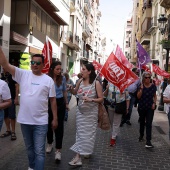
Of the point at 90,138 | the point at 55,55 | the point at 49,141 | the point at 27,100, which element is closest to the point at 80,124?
the point at 90,138

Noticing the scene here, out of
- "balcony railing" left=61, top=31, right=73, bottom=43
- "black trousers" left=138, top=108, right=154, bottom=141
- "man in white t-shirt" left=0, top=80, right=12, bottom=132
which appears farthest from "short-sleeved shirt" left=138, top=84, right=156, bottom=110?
"balcony railing" left=61, top=31, right=73, bottom=43

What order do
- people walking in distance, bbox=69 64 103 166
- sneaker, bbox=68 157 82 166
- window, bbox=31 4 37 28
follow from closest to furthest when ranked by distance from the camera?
sneaker, bbox=68 157 82 166
people walking in distance, bbox=69 64 103 166
window, bbox=31 4 37 28

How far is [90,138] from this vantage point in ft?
16.6

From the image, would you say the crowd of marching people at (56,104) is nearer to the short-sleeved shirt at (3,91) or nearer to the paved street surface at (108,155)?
the short-sleeved shirt at (3,91)

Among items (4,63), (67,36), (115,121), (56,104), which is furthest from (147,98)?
(67,36)

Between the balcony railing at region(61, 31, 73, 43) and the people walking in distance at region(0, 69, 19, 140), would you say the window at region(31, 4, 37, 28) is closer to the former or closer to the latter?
the balcony railing at region(61, 31, 73, 43)

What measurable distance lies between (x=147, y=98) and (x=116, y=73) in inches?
46.2

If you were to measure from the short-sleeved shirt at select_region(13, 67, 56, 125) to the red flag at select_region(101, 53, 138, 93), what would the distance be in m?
2.31

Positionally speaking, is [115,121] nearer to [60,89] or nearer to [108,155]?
[108,155]

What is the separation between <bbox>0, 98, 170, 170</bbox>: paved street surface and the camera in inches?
191

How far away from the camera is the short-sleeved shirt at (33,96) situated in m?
3.70

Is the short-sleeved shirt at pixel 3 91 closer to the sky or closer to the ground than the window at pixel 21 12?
closer to the ground

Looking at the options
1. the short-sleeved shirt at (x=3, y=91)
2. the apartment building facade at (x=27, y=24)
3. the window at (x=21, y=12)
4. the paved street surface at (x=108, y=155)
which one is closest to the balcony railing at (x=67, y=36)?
the apartment building facade at (x=27, y=24)

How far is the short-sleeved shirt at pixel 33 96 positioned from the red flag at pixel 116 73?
91.0 inches
